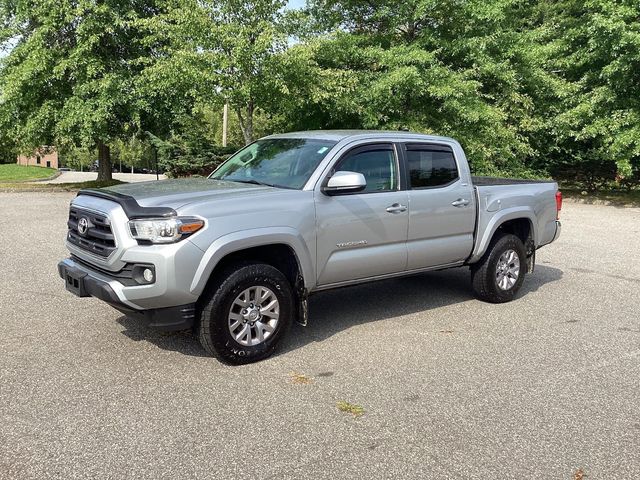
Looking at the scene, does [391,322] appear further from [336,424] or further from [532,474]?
[532,474]

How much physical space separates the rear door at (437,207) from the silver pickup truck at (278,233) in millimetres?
14

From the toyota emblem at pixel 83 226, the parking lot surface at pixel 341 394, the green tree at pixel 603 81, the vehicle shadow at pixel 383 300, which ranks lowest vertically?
the parking lot surface at pixel 341 394

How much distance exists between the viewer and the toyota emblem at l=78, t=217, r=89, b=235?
14.9ft

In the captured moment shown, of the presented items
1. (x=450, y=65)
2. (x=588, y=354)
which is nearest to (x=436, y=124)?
(x=450, y=65)

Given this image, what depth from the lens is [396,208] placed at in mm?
5289

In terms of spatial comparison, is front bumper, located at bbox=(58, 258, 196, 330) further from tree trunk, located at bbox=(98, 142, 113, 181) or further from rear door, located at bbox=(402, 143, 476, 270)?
→ tree trunk, located at bbox=(98, 142, 113, 181)

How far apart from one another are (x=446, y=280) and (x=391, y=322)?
84.8 inches

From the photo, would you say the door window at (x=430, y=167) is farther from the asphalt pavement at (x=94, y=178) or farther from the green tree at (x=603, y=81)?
the asphalt pavement at (x=94, y=178)

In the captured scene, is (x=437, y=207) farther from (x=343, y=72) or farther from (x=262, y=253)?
(x=343, y=72)

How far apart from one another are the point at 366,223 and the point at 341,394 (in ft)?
5.46

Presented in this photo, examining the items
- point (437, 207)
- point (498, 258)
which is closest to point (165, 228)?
point (437, 207)

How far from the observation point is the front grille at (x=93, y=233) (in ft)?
14.0

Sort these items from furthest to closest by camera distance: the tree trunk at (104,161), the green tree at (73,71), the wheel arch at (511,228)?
the tree trunk at (104,161), the green tree at (73,71), the wheel arch at (511,228)

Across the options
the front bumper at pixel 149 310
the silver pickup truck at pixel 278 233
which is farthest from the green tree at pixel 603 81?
the front bumper at pixel 149 310
